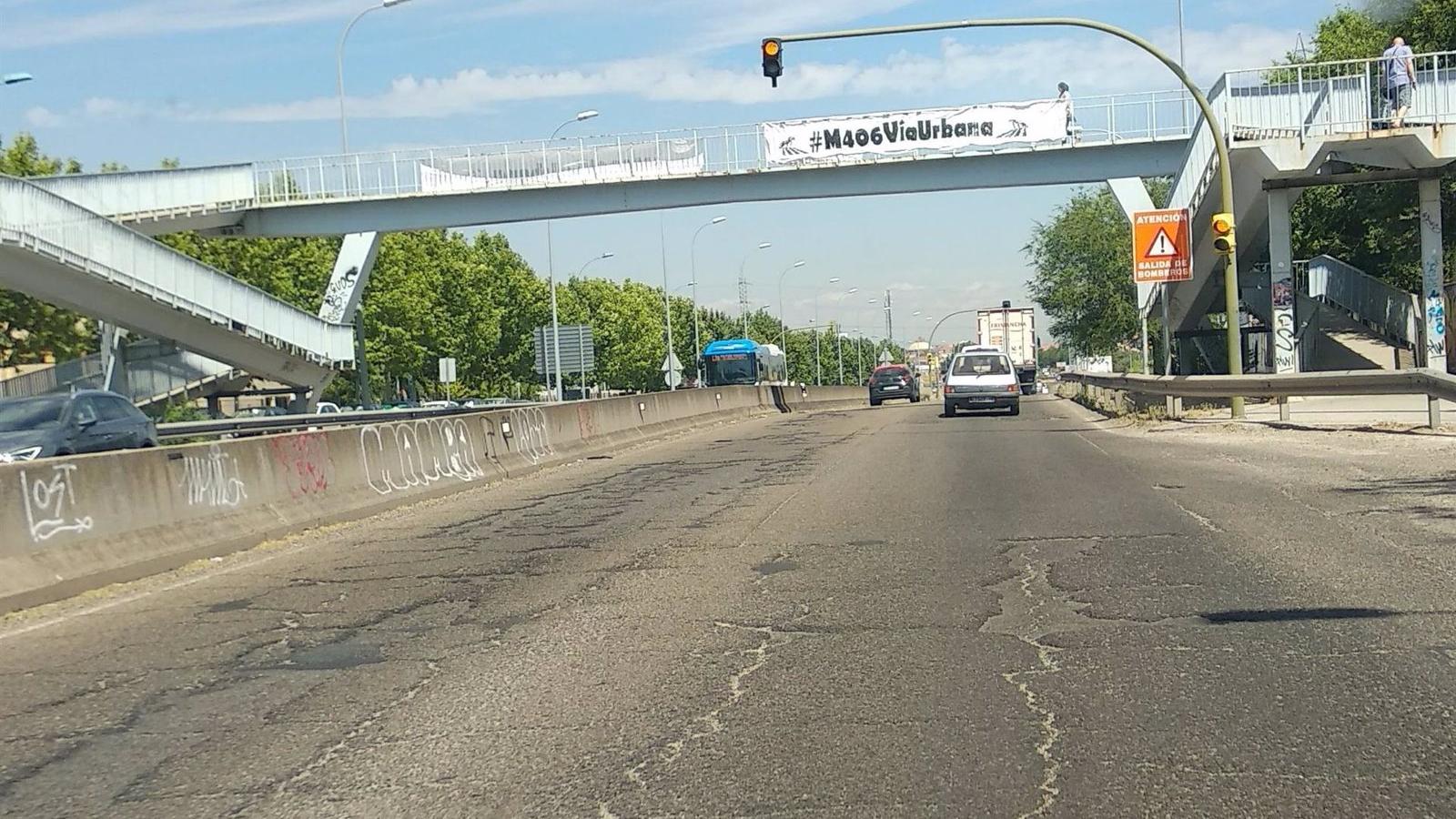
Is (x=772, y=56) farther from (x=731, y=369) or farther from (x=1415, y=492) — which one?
(x=731, y=369)

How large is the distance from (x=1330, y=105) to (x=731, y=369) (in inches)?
1323

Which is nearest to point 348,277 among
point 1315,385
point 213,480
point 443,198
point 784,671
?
point 443,198

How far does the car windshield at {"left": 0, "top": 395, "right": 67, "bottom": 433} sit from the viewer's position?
16.9 meters

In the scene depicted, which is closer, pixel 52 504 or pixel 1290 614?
pixel 1290 614

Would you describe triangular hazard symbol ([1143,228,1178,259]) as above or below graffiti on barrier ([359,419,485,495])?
above

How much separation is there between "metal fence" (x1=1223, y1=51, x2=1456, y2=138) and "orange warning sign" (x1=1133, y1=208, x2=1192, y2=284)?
342 cm

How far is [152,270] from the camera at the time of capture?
122 feet

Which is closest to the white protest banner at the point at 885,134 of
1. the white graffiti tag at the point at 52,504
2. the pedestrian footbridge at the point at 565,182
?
the pedestrian footbridge at the point at 565,182

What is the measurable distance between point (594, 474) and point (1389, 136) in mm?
18657

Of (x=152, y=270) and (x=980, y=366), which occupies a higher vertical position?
(x=152, y=270)

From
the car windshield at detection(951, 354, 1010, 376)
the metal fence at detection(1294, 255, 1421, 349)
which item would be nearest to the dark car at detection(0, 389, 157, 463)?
the car windshield at detection(951, 354, 1010, 376)

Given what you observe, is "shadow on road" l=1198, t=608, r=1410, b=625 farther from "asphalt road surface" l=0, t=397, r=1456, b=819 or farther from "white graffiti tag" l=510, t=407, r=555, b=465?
"white graffiti tag" l=510, t=407, r=555, b=465

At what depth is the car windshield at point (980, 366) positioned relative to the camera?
34906mm

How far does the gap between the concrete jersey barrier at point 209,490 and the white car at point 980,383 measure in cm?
1589
